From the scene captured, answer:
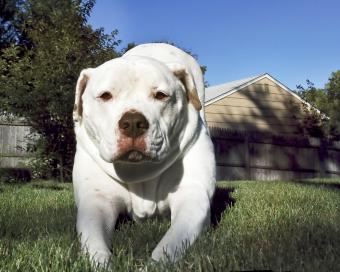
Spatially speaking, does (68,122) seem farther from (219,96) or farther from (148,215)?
(219,96)

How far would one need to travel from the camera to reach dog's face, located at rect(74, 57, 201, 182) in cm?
300

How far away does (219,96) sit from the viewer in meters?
20.2

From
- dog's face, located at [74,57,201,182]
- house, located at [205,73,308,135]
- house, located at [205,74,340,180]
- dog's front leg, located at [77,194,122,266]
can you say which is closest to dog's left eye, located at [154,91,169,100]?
dog's face, located at [74,57,201,182]

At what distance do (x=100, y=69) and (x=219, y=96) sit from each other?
16.9 m

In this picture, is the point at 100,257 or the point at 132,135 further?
the point at 132,135

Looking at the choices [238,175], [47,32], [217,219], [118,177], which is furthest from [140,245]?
[238,175]


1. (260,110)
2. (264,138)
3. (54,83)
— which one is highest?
(260,110)

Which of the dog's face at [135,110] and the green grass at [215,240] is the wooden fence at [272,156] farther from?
the dog's face at [135,110]

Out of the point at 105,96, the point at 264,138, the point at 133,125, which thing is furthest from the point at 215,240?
the point at 264,138

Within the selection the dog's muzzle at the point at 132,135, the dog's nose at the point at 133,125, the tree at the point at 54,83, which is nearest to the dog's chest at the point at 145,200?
the dog's muzzle at the point at 132,135

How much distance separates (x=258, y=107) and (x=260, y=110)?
0.56ft

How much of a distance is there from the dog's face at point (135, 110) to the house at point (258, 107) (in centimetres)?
1661

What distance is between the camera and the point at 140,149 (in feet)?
9.81

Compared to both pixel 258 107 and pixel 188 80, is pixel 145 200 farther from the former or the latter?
pixel 258 107
